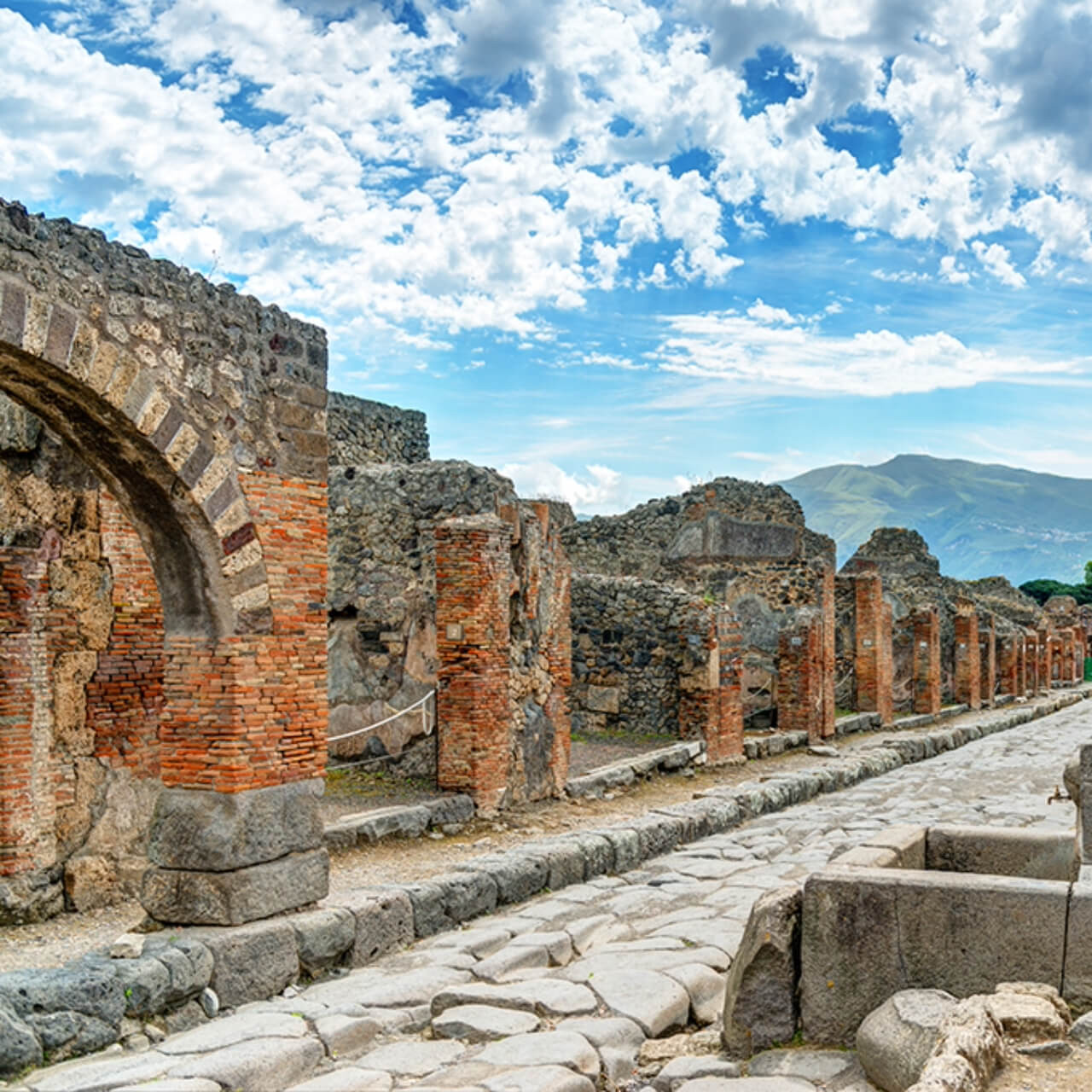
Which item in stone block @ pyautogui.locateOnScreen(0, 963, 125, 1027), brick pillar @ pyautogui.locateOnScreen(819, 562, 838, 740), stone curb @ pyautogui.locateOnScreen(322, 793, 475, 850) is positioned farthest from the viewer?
brick pillar @ pyautogui.locateOnScreen(819, 562, 838, 740)

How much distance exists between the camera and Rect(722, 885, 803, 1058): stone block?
4.77 meters

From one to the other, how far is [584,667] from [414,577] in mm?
5367

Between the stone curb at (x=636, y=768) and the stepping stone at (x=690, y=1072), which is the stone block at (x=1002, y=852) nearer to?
the stepping stone at (x=690, y=1072)

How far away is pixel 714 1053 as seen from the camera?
4.95 metres

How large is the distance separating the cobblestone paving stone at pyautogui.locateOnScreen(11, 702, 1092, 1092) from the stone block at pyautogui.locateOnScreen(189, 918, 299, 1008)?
122 mm

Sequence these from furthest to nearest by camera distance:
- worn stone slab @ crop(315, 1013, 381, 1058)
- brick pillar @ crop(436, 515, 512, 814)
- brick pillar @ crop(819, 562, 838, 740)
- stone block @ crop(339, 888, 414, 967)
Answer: brick pillar @ crop(819, 562, 838, 740) → brick pillar @ crop(436, 515, 512, 814) → stone block @ crop(339, 888, 414, 967) → worn stone slab @ crop(315, 1013, 381, 1058)

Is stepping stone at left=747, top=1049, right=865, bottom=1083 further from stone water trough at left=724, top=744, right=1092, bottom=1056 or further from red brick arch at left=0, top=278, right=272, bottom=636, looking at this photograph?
red brick arch at left=0, top=278, right=272, bottom=636

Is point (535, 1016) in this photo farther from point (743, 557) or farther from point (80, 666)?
point (743, 557)

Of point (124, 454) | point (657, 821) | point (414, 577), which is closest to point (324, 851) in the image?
point (124, 454)

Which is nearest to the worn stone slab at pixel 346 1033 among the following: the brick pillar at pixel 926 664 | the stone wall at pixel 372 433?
the stone wall at pixel 372 433

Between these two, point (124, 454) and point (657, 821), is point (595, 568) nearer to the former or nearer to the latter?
point (657, 821)

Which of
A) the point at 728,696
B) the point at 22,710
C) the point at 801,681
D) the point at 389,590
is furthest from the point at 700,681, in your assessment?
the point at 22,710

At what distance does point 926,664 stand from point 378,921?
18.8 meters

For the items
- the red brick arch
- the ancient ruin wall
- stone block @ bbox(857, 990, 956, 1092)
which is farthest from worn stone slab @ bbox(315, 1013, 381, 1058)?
the ancient ruin wall
